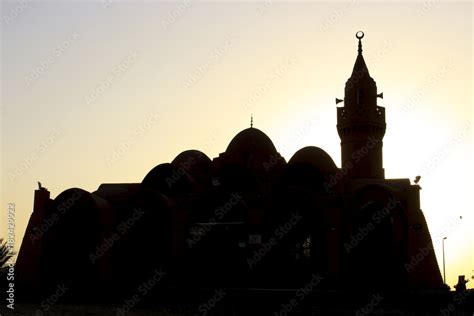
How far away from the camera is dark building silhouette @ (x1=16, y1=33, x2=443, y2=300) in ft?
79.6

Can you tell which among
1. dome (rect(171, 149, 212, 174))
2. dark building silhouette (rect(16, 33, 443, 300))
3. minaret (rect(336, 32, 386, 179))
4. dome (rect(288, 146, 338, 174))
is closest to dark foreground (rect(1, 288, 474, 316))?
dark building silhouette (rect(16, 33, 443, 300))

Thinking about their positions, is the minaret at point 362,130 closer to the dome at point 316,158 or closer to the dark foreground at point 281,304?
the dome at point 316,158

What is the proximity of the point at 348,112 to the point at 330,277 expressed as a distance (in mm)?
12960

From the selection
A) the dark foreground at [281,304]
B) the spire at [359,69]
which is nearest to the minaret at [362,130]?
the spire at [359,69]

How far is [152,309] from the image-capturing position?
21953 millimetres

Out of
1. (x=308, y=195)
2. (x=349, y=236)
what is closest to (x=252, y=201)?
(x=308, y=195)

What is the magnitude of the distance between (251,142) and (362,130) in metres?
6.56

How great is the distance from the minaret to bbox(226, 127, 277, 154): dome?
176 inches

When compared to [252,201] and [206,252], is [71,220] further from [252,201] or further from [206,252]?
[252,201]

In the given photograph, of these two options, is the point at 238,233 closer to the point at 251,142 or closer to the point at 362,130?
the point at 251,142

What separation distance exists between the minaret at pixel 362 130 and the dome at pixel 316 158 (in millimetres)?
6714

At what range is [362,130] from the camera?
3281 cm

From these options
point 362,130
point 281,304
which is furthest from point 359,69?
point 281,304

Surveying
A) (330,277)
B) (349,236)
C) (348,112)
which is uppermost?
(348,112)
